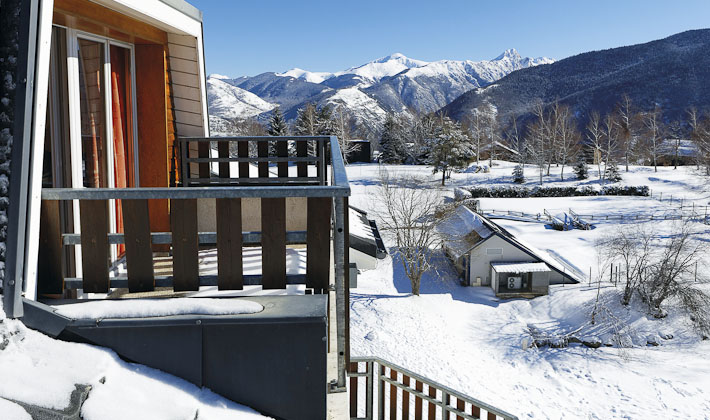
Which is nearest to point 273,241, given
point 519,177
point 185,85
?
point 185,85

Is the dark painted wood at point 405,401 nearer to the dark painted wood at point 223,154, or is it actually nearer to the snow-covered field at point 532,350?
the dark painted wood at point 223,154

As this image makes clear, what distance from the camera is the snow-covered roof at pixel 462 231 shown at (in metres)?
21.7

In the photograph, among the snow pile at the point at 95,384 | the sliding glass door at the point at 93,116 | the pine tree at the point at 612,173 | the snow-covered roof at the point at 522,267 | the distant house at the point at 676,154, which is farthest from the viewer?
the distant house at the point at 676,154

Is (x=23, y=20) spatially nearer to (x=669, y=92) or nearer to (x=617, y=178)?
(x=617, y=178)

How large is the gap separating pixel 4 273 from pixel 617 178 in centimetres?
3989

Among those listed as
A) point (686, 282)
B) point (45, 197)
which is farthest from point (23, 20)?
point (686, 282)

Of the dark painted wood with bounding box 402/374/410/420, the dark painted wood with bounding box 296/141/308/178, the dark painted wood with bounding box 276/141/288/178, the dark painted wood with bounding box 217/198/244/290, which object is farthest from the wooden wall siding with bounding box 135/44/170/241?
the dark painted wood with bounding box 402/374/410/420

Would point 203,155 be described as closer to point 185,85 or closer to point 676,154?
point 185,85

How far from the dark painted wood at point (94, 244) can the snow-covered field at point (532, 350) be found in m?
11.2

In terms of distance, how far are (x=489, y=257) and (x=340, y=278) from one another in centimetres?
1986

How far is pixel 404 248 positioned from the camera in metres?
20.7

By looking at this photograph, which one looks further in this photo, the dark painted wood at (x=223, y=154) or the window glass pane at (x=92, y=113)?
the dark painted wood at (x=223, y=154)

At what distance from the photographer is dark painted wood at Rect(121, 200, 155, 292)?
2.30 meters

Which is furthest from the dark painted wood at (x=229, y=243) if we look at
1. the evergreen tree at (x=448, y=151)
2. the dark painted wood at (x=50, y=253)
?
the evergreen tree at (x=448, y=151)
